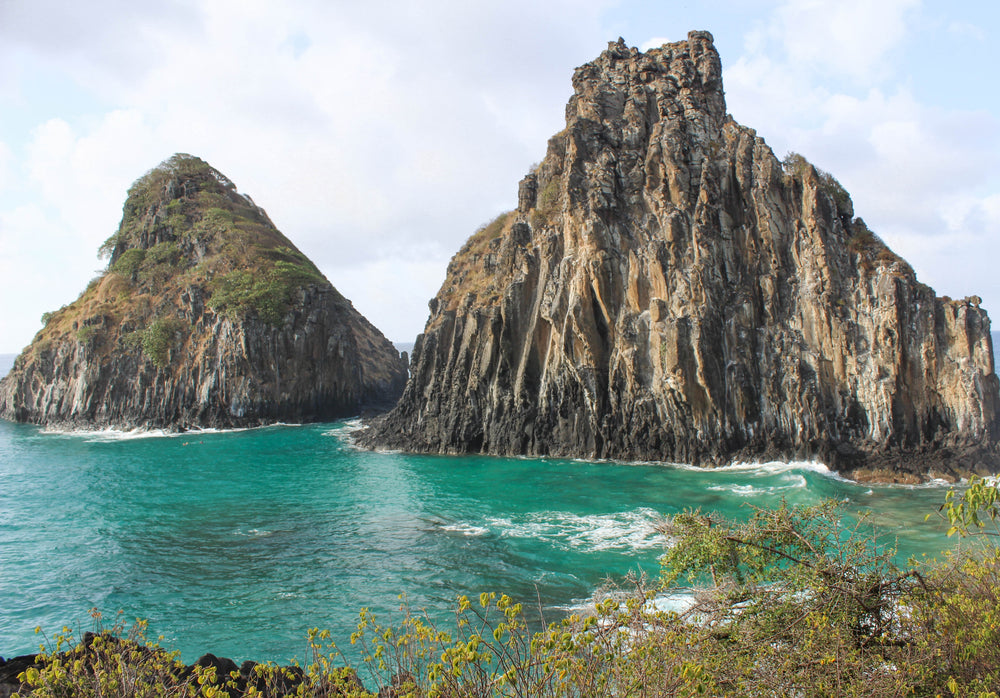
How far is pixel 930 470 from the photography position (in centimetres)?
3466

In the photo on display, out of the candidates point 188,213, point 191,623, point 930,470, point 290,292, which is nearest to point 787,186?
point 930,470

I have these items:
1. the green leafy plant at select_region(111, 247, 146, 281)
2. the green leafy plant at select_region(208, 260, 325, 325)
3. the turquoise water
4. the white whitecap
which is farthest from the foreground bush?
the green leafy plant at select_region(111, 247, 146, 281)

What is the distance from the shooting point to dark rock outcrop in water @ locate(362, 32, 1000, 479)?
36.6 metres

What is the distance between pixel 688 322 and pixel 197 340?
184 feet

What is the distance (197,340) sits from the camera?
7019 centimetres

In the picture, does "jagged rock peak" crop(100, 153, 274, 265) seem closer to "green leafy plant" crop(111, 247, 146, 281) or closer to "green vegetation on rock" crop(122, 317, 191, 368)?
"green leafy plant" crop(111, 247, 146, 281)

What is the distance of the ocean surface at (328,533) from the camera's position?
2078cm

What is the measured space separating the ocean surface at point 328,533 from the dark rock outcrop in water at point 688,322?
10.5 feet

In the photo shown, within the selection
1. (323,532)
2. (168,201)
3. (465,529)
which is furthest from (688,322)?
(168,201)

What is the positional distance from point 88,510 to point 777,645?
3672cm

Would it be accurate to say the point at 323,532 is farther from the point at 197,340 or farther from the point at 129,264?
the point at 129,264

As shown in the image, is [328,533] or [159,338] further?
[159,338]

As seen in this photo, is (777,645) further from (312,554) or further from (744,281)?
(744,281)

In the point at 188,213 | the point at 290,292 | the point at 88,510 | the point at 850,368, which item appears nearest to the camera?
the point at 88,510
